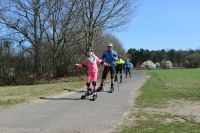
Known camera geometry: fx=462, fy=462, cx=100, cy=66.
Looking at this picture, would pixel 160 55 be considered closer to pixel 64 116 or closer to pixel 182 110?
pixel 182 110

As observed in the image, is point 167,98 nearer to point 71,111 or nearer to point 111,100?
point 111,100

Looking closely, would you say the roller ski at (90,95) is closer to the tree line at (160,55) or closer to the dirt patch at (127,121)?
the dirt patch at (127,121)

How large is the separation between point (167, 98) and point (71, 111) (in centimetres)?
536

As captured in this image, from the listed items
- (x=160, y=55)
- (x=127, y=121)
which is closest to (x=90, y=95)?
(x=127, y=121)

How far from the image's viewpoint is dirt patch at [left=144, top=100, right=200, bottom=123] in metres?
12.2

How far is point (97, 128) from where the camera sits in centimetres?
1055

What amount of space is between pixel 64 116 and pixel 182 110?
151 inches

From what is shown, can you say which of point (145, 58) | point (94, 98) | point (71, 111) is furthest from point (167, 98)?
point (145, 58)

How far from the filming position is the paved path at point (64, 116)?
1044cm

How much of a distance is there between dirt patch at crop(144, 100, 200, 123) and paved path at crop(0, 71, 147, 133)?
3.97ft

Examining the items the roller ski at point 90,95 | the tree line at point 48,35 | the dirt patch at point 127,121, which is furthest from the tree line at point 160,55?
the dirt patch at point 127,121

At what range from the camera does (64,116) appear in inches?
480

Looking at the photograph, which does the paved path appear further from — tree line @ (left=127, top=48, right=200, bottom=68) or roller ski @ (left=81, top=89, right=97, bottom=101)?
tree line @ (left=127, top=48, right=200, bottom=68)

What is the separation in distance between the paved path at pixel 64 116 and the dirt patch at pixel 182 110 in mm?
1212
